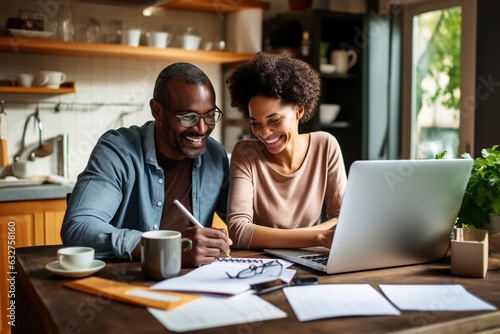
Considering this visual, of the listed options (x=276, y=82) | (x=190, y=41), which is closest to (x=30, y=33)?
(x=190, y=41)

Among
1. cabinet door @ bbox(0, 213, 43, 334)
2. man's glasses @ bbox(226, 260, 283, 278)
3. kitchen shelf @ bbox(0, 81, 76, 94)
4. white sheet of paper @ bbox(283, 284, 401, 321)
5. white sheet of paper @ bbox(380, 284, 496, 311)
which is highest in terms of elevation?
kitchen shelf @ bbox(0, 81, 76, 94)

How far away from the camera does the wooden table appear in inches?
37.4

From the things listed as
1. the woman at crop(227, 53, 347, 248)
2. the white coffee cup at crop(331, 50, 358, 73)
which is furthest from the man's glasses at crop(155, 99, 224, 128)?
the white coffee cup at crop(331, 50, 358, 73)

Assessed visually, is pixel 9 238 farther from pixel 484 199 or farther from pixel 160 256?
pixel 484 199

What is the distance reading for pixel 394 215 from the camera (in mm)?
1325

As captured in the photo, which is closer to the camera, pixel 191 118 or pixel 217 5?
pixel 191 118

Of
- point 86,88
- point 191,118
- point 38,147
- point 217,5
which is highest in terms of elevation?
point 217,5

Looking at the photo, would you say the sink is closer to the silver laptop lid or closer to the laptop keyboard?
the laptop keyboard

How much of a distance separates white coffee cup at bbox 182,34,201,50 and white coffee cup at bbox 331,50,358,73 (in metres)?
0.93

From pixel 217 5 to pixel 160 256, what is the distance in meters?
2.69

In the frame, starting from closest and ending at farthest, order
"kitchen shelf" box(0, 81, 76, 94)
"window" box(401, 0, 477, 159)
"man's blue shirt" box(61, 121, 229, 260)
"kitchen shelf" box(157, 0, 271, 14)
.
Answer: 1. "man's blue shirt" box(61, 121, 229, 260)
2. "kitchen shelf" box(0, 81, 76, 94)
3. "window" box(401, 0, 477, 159)
4. "kitchen shelf" box(157, 0, 271, 14)

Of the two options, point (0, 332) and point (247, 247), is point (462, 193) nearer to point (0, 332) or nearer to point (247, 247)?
point (247, 247)

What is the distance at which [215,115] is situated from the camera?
68.6 inches

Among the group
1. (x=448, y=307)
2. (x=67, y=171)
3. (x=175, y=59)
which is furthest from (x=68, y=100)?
(x=448, y=307)
